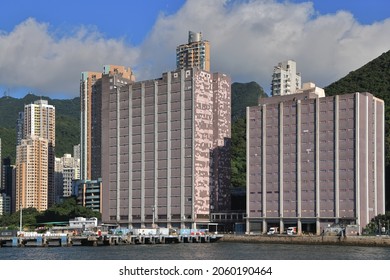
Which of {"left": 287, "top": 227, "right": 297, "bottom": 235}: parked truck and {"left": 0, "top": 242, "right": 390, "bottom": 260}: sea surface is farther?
{"left": 287, "top": 227, "right": 297, "bottom": 235}: parked truck

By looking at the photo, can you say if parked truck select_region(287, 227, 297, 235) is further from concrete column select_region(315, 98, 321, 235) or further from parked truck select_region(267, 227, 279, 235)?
concrete column select_region(315, 98, 321, 235)

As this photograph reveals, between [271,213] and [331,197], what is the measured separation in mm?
17743

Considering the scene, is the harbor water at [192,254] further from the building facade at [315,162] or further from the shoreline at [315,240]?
the building facade at [315,162]

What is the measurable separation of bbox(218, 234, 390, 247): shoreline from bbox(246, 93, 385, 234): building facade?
43.3ft

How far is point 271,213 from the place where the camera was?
18300cm

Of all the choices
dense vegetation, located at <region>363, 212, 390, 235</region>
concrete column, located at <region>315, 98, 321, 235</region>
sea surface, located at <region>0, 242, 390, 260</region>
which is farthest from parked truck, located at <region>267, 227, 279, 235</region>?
sea surface, located at <region>0, 242, 390, 260</region>

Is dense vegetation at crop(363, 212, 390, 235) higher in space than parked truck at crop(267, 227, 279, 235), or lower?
higher

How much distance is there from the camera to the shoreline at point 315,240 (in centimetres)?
14575

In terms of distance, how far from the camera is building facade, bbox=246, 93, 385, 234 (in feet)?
552

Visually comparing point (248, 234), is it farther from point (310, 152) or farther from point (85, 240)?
point (85, 240)

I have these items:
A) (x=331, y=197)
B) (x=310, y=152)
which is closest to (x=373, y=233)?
(x=331, y=197)

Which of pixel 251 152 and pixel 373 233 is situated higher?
pixel 251 152
